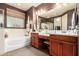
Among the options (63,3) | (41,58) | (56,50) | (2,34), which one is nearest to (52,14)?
(63,3)

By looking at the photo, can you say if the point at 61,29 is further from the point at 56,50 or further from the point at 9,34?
the point at 9,34

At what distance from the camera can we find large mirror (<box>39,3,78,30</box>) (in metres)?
1.78

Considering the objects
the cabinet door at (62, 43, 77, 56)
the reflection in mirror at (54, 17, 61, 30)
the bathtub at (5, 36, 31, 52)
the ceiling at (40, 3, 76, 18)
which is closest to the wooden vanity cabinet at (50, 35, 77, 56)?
the cabinet door at (62, 43, 77, 56)

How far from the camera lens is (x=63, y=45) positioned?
1.85 m

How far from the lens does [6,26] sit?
1804 mm

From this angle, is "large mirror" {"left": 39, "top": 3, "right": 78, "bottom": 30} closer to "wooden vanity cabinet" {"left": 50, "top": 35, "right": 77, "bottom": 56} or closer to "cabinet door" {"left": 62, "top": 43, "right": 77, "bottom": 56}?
"wooden vanity cabinet" {"left": 50, "top": 35, "right": 77, "bottom": 56}

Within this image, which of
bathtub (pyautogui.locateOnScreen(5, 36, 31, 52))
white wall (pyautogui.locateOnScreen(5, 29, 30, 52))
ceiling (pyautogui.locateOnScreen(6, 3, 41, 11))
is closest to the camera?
ceiling (pyautogui.locateOnScreen(6, 3, 41, 11))

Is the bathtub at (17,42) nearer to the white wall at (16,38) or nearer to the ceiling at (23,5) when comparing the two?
the white wall at (16,38)

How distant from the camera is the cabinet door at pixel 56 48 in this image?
6.38 ft

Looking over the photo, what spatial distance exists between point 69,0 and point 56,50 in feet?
3.89

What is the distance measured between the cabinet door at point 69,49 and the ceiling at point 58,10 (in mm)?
727

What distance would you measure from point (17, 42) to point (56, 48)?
1006mm

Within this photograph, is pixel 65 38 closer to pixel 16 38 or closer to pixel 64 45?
pixel 64 45

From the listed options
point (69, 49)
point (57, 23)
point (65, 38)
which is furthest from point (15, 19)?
point (69, 49)
